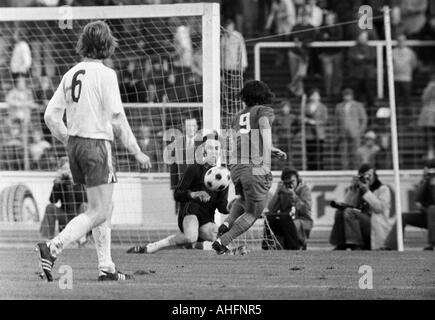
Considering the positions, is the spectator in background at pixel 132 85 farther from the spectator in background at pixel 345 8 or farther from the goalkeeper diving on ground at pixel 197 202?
the spectator in background at pixel 345 8

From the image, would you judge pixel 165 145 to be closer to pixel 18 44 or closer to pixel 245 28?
pixel 18 44

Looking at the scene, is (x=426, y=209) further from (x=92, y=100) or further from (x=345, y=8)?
(x=92, y=100)

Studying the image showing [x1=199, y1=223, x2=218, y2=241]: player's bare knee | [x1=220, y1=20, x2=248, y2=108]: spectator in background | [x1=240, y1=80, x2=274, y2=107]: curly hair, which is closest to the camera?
[x1=240, y1=80, x2=274, y2=107]: curly hair

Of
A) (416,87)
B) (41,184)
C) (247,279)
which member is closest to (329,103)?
(416,87)

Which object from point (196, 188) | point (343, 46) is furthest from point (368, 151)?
point (196, 188)

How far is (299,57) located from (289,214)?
271 inches

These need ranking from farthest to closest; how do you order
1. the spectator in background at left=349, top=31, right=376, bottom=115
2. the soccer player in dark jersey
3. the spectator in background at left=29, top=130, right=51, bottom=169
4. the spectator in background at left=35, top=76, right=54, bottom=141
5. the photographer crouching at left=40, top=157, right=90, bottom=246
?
the spectator in background at left=349, top=31, right=376, bottom=115, the spectator in background at left=35, top=76, right=54, bottom=141, the spectator in background at left=29, top=130, right=51, bottom=169, the photographer crouching at left=40, top=157, right=90, bottom=246, the soccer player in dark jersey

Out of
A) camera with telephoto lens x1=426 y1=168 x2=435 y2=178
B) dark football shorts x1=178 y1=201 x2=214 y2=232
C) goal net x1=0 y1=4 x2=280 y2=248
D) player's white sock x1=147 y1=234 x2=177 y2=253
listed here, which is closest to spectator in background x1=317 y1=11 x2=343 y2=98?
goal net x1=0 y1=4 x2=280 y2=248

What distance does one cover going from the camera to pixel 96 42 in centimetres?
1038

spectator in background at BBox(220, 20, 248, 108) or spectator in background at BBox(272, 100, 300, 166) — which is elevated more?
spectator in background at BBox(220, 20, 248, 108)

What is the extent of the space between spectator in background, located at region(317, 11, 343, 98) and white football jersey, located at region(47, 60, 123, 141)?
42.9 ft

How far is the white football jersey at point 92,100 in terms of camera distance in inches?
406

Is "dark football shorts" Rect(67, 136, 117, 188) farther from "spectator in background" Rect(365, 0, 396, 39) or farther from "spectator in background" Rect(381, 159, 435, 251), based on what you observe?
"spectator in background" Rect(365, 0, 396, 39)

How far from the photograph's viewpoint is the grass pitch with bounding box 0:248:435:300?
32.5 feet
